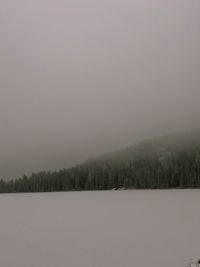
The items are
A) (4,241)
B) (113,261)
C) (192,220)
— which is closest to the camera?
(113,261)

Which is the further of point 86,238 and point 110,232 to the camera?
point 110,232

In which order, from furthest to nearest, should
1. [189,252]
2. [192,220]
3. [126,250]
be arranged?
[192,220]
[126,250]
[189,252]

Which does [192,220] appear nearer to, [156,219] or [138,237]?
[156,219]

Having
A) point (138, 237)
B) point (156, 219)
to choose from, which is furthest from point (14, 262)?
→ point (156, 219)

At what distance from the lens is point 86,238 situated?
45000 mm

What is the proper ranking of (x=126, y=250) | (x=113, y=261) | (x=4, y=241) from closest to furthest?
(x=113, y=261) < (x=126, y=250) < (x=4, y=241)

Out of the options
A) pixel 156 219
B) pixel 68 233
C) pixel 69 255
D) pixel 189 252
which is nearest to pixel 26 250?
pixel 69 255

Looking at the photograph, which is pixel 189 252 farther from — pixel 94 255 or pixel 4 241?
pixel 4 241

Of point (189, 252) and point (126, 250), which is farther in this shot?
point (126, 250)

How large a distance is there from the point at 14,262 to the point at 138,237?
16757 millimetres

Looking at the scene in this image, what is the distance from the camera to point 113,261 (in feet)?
106

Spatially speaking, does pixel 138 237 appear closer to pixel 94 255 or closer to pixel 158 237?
pixel 158 237

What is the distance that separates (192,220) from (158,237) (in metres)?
18.9

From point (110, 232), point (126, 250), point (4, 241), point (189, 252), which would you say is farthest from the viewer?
point (110, 232)
